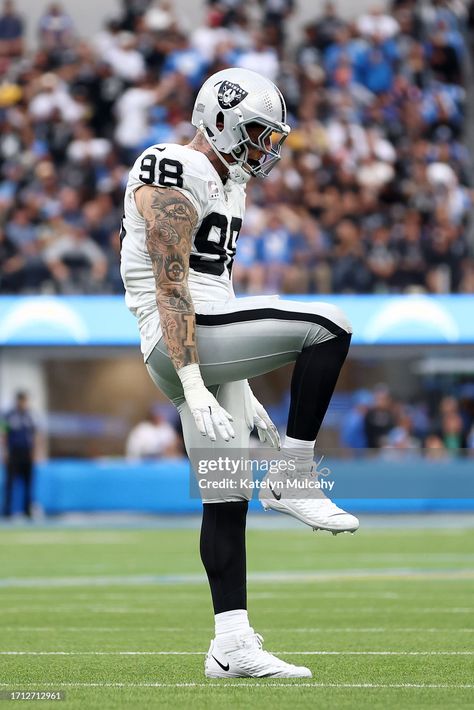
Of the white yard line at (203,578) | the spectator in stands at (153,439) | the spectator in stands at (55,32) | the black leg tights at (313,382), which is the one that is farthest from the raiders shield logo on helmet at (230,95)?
the spectator in stands at (55,32)

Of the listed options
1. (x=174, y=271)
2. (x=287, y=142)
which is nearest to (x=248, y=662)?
(x=174, y=271)

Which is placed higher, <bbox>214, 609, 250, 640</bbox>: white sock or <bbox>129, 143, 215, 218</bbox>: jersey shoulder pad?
<bbox>129, 143, 215, 218</bbox>: jersey shoulder pad

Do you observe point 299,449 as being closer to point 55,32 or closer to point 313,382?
point 313,382

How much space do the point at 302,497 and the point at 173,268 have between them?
0.89m

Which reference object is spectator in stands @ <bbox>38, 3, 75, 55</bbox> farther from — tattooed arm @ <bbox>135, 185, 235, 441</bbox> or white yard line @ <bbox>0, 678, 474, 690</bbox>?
white yard line @ <bbox>0, 678, 474, 690</bbox>

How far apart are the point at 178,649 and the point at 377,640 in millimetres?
933

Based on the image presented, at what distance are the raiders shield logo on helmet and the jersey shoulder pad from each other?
0.21 m

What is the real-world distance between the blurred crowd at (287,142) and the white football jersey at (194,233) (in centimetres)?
1138

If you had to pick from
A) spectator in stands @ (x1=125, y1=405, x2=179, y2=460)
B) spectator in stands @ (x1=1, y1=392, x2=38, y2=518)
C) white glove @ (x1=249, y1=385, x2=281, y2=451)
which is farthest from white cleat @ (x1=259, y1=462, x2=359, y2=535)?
spectator in stands @ (x1=125, y1=405, x2=179, y2=460)

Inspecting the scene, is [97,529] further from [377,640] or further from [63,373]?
[377,640]

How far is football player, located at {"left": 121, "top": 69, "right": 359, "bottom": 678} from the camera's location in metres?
4.84

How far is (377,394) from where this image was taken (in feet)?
60.3

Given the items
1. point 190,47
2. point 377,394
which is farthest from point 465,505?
point 190,47

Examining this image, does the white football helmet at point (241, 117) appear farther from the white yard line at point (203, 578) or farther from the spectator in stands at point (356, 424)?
the spectator in stands at point (356, 424)
